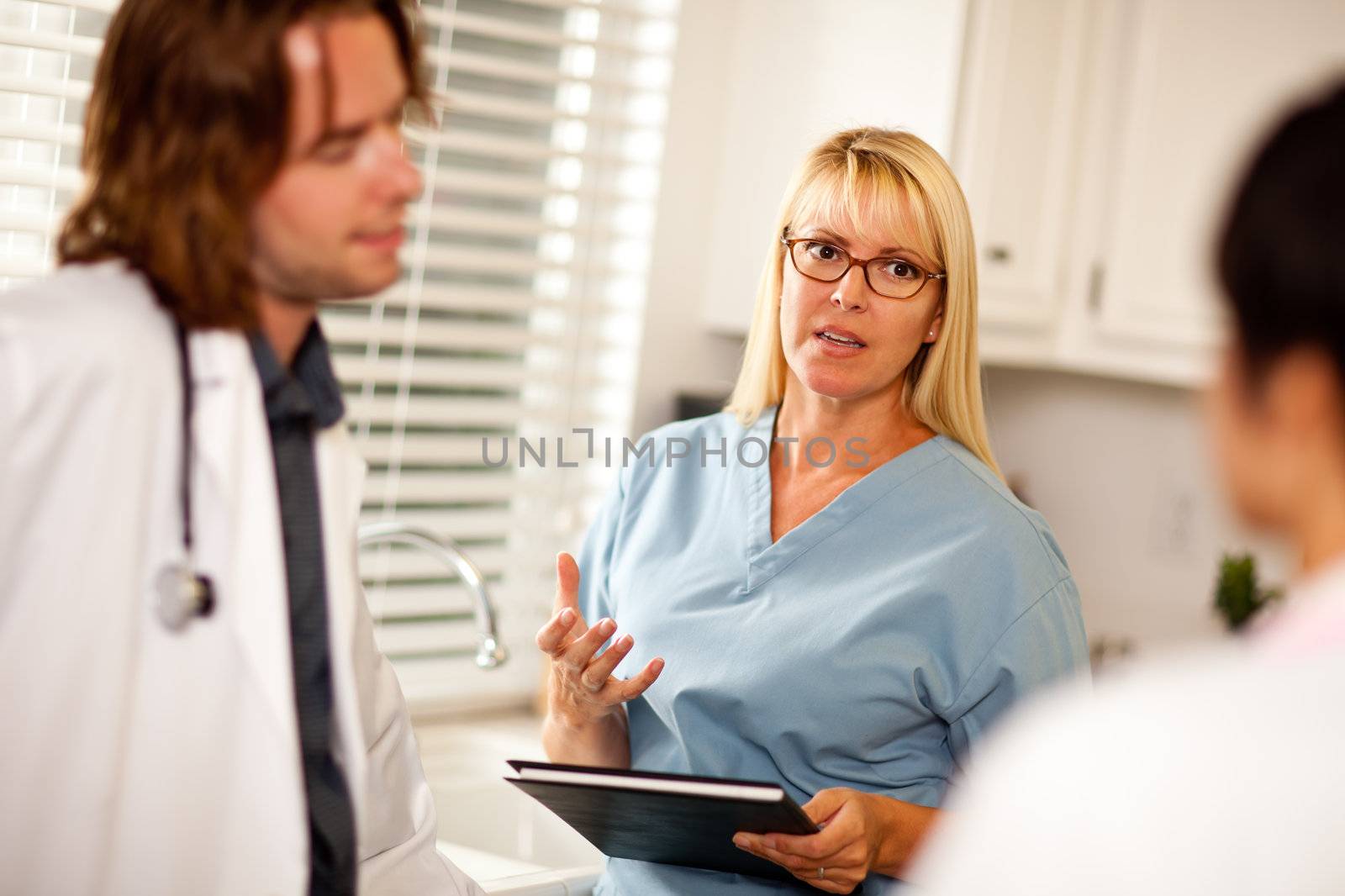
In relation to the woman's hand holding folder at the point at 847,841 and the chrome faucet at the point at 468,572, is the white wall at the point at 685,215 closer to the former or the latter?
the chrome faucet at the point at 468,572

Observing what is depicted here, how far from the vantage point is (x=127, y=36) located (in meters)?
0.93

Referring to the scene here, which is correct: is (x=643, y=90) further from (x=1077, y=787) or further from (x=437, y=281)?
(x=1077, y=787)

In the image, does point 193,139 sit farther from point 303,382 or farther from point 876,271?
point 876,271

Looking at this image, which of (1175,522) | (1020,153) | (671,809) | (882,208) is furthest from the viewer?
(1175,522)

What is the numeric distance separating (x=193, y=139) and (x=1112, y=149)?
1.91 metres

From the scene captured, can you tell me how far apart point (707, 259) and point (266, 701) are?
1.71 m

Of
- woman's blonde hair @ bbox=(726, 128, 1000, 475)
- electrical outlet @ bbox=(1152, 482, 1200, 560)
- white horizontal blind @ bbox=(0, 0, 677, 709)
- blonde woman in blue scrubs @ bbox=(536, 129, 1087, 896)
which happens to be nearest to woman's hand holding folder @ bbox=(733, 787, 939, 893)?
blonde woman in blue scrubs @ bbox=(536, 129, 1087, 896)

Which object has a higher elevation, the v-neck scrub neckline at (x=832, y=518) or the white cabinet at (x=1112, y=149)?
the white cabinet at (x=1112, y=149)

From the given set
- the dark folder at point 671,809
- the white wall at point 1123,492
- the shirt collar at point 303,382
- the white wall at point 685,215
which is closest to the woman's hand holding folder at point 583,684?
the dark folder at point 671,809

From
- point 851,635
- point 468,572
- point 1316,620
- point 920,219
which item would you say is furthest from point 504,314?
point 1316,620

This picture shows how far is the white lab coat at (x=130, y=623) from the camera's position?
2.81 ft

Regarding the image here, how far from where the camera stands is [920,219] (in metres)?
1.46

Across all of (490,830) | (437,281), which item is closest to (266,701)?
(490,830)

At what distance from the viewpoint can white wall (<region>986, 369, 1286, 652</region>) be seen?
2717mm
